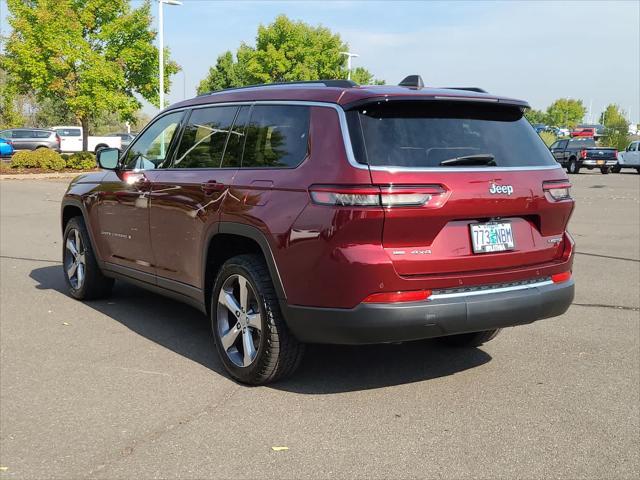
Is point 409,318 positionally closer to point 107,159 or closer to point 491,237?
point 491,237

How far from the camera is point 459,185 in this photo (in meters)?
3.82

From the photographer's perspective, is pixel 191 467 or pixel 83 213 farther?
pixel 83 213

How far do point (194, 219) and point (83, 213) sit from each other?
2219mm

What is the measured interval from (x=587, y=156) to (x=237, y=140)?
3512cm

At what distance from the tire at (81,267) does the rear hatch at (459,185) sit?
11.9 feet

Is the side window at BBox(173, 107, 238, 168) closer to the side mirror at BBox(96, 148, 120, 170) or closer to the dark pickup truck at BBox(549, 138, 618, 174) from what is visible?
the side mirror at BBox(96, 148, 120, 170)

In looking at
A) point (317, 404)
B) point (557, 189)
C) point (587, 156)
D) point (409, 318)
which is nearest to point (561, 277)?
point (557, 189)

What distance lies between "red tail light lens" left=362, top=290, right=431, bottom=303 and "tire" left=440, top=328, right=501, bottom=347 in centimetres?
149

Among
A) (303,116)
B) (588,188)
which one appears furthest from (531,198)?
(588,188)

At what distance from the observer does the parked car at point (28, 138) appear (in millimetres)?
39219

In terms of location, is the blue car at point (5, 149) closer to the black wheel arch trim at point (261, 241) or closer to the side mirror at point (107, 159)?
the side mirror at point (107, 159)

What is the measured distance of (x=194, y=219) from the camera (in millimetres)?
4793

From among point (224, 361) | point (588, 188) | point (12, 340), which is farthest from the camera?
point (588, 188)

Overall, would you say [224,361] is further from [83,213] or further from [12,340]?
[83,213]
